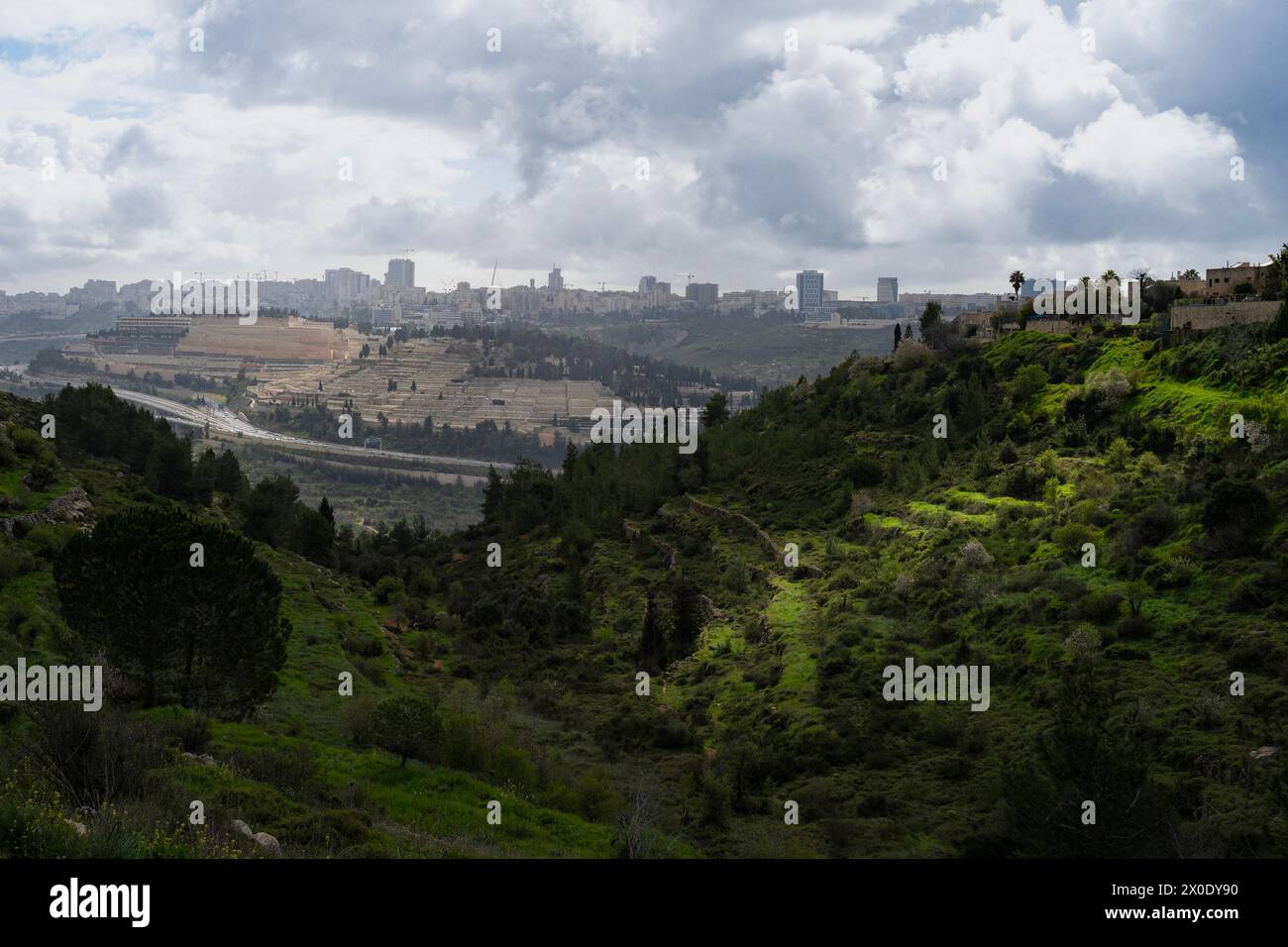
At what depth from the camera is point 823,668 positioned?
2275cm

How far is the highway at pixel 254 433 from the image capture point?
111 metres

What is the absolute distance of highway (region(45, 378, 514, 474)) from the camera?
111m

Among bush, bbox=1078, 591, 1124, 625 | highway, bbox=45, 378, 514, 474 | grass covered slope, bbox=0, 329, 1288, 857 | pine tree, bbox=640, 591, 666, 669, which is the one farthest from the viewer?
highway, bbox=45, 378, 514, 474

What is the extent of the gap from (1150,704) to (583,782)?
989 centimetres

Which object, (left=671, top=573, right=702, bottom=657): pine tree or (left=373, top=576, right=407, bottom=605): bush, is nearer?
(left=671, top=573, right=702, bottom=657): pine tree

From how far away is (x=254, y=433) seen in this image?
121000mm

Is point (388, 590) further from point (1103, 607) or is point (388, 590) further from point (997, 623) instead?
point (1103, 607)
